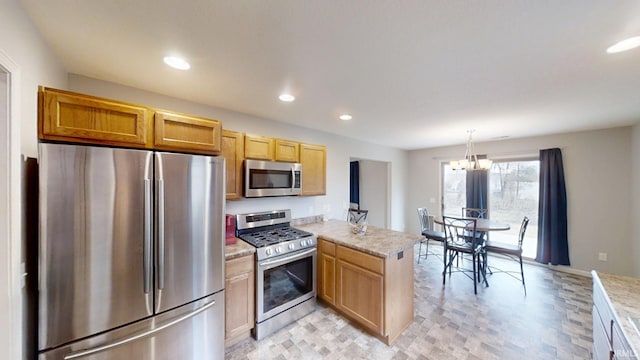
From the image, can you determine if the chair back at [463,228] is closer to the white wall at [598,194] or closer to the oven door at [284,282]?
the white wall at [598,194]

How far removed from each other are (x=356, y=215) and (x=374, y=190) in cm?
219

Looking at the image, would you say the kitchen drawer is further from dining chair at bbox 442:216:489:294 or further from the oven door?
dining chair at bbox 442:216:489:294

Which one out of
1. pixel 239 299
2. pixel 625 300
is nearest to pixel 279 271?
pixel 239 299

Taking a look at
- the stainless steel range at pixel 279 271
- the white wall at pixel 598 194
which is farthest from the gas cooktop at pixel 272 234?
the white wall at pixel 598 194

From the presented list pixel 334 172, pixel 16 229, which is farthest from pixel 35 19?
pixel 334 172

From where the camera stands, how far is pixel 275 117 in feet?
9.75

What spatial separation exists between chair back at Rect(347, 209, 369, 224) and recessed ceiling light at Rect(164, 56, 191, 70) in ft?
9.48

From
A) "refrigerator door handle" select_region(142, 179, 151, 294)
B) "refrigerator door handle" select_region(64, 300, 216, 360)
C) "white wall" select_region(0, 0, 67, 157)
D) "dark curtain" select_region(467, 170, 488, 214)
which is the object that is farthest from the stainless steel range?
"dark curtain" select_region(467, 170, 488, 214)

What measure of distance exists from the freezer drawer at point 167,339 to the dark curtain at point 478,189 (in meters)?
4.99

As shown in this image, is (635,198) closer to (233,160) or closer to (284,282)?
(284,282)

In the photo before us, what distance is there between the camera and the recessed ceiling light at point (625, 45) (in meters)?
1.30

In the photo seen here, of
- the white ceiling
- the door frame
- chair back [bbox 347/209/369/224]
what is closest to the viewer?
the door frame

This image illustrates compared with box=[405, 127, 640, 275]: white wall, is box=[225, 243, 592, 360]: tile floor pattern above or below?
below

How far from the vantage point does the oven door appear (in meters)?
2.17
